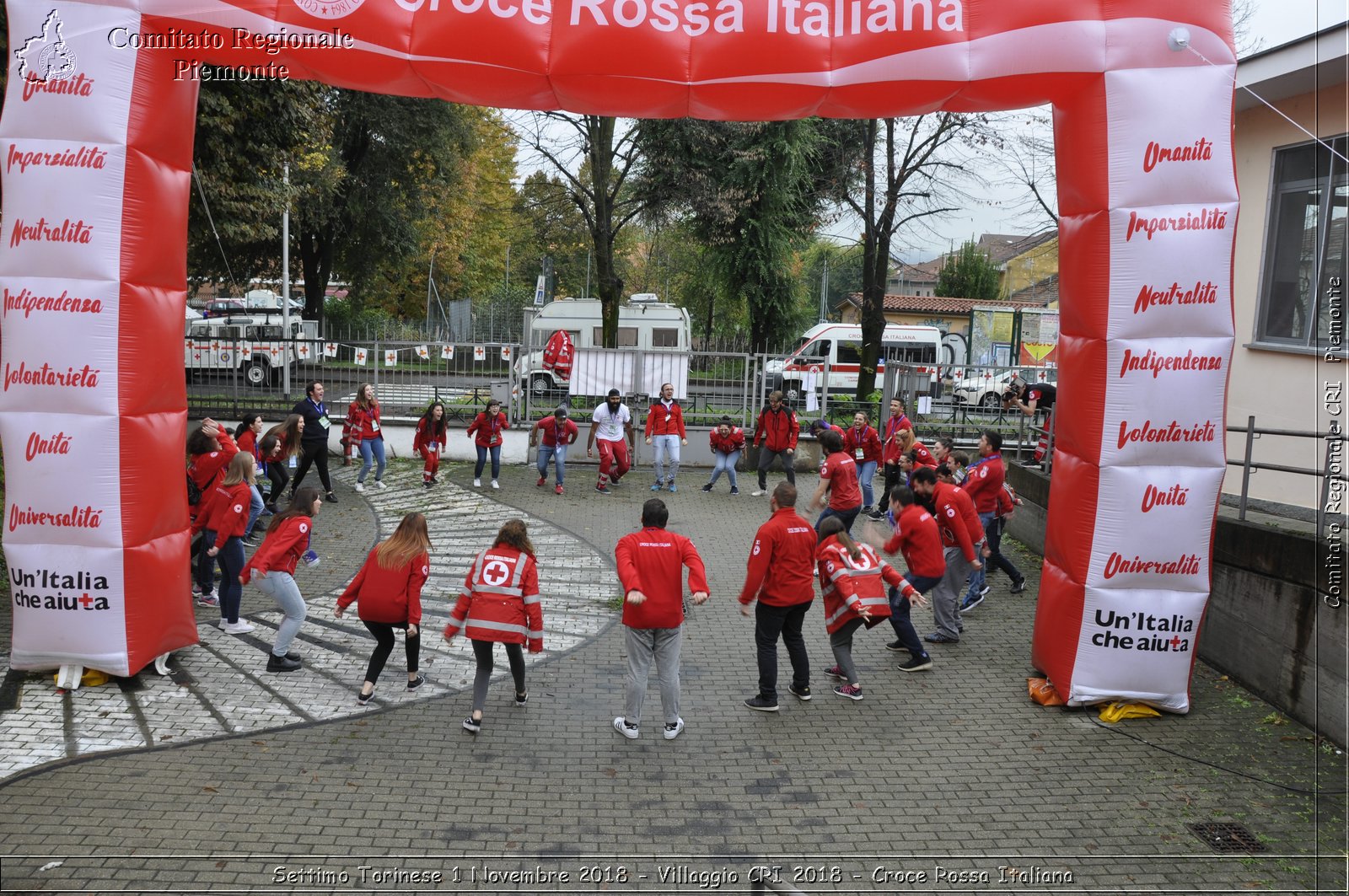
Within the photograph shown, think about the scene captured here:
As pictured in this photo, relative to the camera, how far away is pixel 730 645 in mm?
8859

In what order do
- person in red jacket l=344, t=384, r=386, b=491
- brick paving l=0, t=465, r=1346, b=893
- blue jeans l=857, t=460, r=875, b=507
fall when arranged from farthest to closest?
person in red jacket l=344, t=384, r=386, b=491, blue jeans l=857, t=460, r=875, b=507, brick paving l=0, t=465, r=1346, b=893

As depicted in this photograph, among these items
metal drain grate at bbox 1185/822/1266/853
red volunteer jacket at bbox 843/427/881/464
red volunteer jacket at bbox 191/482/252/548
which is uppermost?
red volunteer jacket at bbox 843/427/881/464

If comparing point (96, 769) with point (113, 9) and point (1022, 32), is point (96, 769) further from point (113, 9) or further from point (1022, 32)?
point (1022, 32)

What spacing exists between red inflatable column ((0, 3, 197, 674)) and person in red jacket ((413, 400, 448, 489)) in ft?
26.1

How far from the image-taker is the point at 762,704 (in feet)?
24.0

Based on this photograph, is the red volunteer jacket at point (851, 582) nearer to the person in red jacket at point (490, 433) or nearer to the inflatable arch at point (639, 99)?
the inflatable arch at point (639, 99)

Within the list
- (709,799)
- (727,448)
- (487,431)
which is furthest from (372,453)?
(709,799)

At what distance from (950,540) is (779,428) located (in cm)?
677

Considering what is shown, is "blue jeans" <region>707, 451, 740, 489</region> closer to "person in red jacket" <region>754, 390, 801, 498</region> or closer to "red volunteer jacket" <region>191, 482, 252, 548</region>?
"person in red jacket" <region>754, 390, 801, 498</region>

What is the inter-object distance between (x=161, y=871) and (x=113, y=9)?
19.4 ft

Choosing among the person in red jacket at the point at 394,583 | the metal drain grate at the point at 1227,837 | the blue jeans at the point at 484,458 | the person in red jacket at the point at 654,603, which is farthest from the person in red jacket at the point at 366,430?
the metal drain grate at the point at 1227,837

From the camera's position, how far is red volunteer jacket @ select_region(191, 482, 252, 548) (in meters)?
8.05

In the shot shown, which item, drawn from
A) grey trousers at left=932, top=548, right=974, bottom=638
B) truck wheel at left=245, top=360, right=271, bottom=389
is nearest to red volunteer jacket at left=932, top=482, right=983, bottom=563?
grey trousers at left=932, top=548, right=974, bottom=638

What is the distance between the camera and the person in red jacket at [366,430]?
14.7 metres
